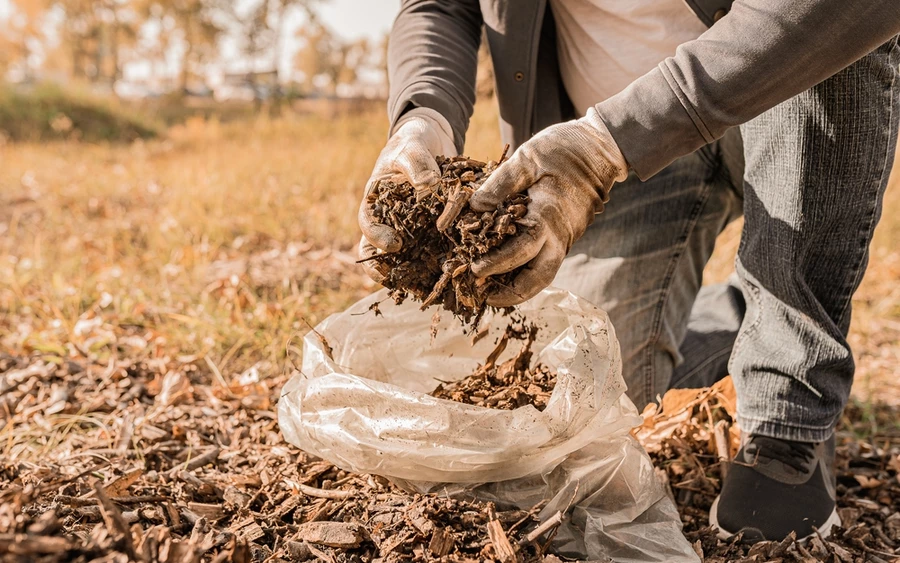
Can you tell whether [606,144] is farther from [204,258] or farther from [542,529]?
[204,258]

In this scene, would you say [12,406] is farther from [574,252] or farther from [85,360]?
[574,252]

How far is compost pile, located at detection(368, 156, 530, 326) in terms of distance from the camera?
1.32 m

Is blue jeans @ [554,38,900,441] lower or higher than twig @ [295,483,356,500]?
higher

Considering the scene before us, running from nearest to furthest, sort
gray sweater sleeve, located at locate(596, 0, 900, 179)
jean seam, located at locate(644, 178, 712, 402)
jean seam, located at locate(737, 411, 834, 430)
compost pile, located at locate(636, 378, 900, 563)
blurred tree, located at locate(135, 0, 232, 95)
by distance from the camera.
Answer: gray sweater sleeve, located at locate(596, 0, 900, 179) < compost pile, located at locate(636, 378, 900, 563) < jean seam, located at locate(737, 411, 834, 430) < jean seam, located at locate(644, 178, 712, 402) < blurred tree, located at locate(135, 0, 232, 95)

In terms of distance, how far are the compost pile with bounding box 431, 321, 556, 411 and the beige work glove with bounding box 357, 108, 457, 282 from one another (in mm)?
331

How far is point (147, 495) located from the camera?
1.42 meters

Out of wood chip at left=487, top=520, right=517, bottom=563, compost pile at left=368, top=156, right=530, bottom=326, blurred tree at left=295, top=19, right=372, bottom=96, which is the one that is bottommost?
blurred tree at left=295, top=19, right=372, bottom=96

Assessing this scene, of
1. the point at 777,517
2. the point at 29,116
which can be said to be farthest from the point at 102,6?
the point at 777,517

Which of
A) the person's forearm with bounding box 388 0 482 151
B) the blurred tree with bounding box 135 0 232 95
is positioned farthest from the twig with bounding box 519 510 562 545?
the blurred tree with bounding box 135 0 232 95

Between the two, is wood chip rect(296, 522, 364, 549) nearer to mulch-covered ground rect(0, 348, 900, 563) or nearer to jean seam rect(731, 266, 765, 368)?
mulch-covered ground rect(0, 348, 900, 563)

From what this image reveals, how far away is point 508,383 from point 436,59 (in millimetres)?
930

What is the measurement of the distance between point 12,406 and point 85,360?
0.96 feet

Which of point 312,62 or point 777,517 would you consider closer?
point 777,517

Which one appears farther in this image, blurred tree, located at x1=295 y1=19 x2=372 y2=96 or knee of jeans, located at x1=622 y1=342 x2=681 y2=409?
blurred tree, located at x1=295 y1=19 x2=372 y2=96
